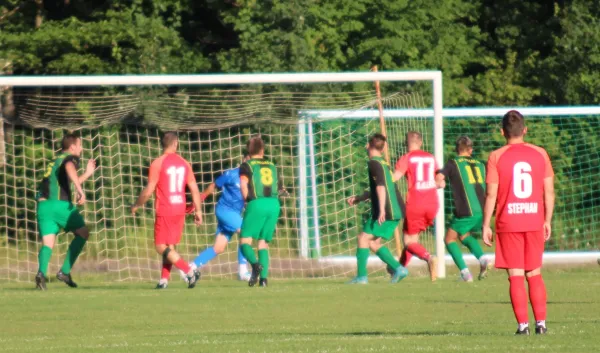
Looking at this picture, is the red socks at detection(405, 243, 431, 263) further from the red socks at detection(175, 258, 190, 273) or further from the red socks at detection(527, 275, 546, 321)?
the red socks at detection(527, 275, 546, 321)

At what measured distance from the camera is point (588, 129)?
71.8 ft

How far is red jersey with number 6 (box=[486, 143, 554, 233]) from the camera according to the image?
9.45 metres

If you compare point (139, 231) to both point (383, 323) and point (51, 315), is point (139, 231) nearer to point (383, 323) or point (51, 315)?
point (51, 315)

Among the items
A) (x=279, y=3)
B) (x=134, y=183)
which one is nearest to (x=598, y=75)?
(x=279, y=3)

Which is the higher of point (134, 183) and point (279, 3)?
point (279, 3)

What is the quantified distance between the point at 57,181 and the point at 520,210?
8.16 metres

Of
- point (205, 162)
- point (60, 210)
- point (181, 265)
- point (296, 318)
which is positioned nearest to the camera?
point (296, 318)

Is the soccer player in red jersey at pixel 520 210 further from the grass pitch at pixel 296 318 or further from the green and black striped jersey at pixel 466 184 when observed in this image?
the green and black striped jersey at pixel 466 184

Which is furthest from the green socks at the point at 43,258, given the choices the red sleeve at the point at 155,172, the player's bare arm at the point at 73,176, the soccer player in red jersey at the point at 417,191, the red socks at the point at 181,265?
the soccer player in red jersey at the point at 417,191

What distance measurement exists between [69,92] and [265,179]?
25.0ft

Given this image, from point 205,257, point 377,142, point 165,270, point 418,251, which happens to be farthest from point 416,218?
point 165,270

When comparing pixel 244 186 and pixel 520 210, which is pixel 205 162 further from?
pixel 520 210

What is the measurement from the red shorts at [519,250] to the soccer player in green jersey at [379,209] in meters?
6.27

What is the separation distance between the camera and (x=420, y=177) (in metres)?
16.3
